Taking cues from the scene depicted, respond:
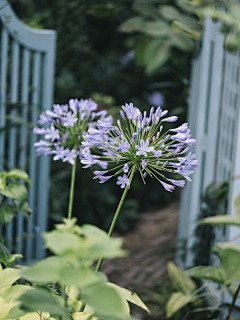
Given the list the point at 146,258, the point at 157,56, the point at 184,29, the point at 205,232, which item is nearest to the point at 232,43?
the point at 184,29

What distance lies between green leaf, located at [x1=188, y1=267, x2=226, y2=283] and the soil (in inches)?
49.5

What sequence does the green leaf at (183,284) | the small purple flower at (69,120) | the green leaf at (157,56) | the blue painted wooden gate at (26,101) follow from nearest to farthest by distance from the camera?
the small purple flower at (69,120)
the green leaf at (183,284)
the blue painted wooden gate at (26,101)
the green leaf at (157,56)

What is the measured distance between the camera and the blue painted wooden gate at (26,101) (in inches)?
76.8

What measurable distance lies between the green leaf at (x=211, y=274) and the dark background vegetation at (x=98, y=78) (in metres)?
1.97

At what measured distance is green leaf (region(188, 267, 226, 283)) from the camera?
113 cm

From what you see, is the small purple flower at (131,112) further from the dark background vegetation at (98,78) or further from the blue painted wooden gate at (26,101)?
the dark background vegetation at (98,78)

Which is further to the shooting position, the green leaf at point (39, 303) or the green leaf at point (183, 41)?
the green leaf at point (183, 41)

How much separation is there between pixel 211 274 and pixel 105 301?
2.89 feet

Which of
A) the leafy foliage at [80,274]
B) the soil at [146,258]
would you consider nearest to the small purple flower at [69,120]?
the leafy foliage at [80,274]

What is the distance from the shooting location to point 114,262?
312 cm

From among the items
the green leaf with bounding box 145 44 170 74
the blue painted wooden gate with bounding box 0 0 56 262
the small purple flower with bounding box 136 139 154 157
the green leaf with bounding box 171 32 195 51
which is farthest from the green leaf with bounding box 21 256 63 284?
the green leaf with bounding box 145 44 170 74

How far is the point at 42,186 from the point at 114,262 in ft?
4.10

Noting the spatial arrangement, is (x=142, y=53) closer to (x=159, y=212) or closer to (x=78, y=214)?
(x=78, y=214)

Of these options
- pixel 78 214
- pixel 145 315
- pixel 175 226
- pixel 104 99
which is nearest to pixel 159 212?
pixel 175 226
